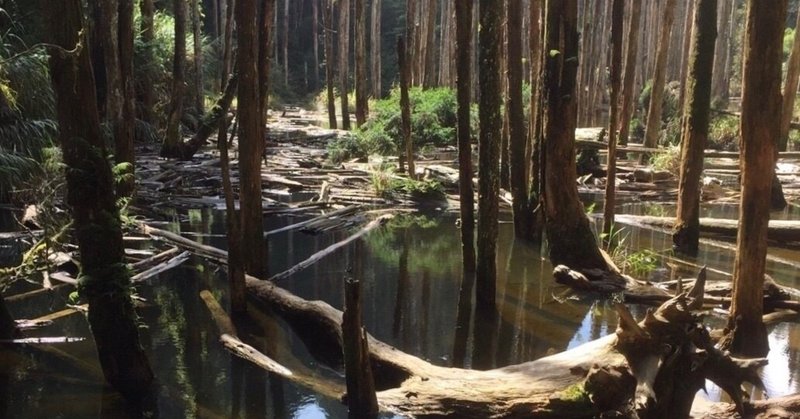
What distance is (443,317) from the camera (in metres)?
8.58

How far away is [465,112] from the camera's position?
28.1ft

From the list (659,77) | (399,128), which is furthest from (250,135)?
(659,77)

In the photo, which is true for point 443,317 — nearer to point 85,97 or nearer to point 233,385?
point 233,385

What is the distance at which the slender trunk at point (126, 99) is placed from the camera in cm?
1145

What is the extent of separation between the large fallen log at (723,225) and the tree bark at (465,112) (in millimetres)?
5037

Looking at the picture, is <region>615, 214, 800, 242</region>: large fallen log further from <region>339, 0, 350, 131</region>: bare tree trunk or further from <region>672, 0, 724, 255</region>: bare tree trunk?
<region>339, 0, 350, 131</region>: bare tree trunk

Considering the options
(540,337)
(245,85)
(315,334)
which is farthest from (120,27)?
(540,337)

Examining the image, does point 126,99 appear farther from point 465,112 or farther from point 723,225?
point 723,225

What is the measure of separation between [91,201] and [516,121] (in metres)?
7.82

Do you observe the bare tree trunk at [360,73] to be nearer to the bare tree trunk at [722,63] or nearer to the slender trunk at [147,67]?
the slender trunk at [147,67]

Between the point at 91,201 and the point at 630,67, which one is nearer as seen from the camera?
the point at 91,201

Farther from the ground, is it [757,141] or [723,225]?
[757,141]

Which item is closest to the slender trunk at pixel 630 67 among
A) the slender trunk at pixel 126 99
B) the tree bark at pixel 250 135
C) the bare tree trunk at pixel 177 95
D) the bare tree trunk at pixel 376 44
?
the tree bark at pixel 250 135

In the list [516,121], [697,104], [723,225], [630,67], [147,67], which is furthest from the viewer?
[147,67]
